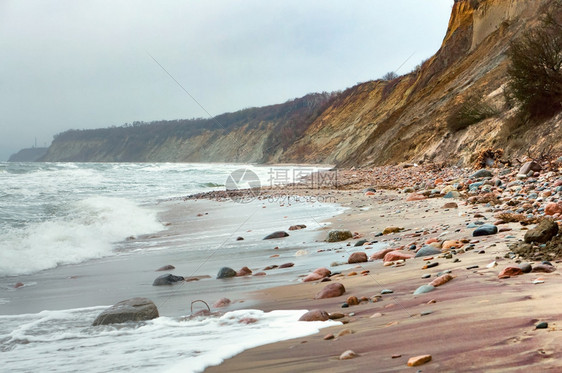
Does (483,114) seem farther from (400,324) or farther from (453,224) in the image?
(400,324)

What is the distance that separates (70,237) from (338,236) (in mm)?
4759

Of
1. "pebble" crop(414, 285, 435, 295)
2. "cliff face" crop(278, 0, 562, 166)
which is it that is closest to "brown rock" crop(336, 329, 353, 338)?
"pebble" crop(414, 285, 435, 295)

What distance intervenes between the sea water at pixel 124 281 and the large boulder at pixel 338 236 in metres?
0.30

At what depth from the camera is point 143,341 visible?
2746 mm

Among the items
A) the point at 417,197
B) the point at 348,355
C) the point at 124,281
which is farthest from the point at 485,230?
the point at 417,197

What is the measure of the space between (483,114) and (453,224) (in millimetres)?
12646

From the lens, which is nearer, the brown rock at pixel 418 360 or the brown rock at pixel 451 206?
the brown rock at pixel 418 360

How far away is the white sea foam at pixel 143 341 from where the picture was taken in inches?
91.4

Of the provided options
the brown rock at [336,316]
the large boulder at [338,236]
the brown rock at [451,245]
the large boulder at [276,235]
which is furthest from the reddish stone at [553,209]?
the large boulder at [276,235]

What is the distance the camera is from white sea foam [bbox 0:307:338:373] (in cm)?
232

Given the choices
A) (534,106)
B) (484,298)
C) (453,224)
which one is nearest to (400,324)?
(484,298)

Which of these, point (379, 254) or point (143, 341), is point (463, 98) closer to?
point (379, 254)

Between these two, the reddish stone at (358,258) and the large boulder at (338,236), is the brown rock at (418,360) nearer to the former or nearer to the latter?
the reddish stone at (358,258)

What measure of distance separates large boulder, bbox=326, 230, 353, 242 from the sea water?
300 millimetres
